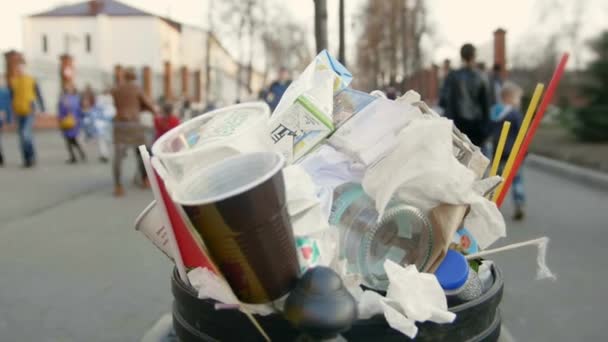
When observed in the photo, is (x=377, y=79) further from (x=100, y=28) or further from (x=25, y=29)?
(x=25, y=29)

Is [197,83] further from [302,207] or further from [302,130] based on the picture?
[302,207]

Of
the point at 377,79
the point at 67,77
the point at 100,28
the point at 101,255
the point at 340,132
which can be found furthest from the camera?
the point at 100,28

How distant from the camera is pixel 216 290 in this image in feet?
4.12

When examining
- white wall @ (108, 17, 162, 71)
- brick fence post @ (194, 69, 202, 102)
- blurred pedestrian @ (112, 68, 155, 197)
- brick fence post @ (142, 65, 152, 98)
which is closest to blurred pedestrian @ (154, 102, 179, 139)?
blurred pedestrian @ (112, 68, 155, 197)

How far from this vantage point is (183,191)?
116 centimetres

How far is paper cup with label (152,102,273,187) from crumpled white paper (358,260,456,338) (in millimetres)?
408

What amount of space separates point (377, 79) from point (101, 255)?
21618mm

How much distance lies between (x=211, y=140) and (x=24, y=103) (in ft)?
36.0

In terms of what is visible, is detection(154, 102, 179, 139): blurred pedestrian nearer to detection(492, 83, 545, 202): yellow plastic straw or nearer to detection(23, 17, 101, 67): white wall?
detection(492, 83, 545, 202): yellow plastic straw

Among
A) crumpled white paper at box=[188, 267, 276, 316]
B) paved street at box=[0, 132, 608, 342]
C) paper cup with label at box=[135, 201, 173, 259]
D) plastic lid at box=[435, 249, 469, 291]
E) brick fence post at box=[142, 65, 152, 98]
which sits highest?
paper cup with label at box=[135, 201, 173, 259]

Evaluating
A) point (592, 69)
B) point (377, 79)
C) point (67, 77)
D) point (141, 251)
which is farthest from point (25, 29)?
point (141, 251)

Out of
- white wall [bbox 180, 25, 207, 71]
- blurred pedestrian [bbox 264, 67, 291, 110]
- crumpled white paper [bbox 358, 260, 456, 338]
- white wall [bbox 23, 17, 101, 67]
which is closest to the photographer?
crumpled white paper [bbox 358, 260, 456, 338]

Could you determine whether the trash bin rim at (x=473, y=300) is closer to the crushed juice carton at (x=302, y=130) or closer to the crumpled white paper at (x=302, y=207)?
the crumpled white paper at (x=302, y=207)

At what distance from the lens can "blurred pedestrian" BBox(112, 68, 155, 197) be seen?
8.26 meters
